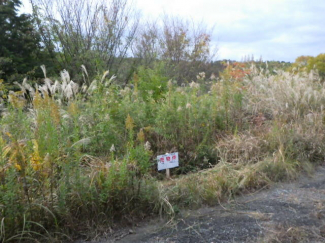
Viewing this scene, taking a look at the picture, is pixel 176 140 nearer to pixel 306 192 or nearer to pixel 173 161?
pixel 173 161

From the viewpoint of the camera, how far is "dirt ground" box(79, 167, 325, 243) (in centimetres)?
318

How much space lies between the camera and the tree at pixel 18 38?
11719 mm

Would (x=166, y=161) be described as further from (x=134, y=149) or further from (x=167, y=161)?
(x=134, y=149)

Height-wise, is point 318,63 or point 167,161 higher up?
point 318,63

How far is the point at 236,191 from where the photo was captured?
14.0 ft

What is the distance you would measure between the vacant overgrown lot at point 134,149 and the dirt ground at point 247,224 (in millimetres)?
170

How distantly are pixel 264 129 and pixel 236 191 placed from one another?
2225mm

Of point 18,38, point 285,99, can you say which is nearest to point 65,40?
point 18,38

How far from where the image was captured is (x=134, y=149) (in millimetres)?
3492

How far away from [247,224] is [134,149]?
1.35m

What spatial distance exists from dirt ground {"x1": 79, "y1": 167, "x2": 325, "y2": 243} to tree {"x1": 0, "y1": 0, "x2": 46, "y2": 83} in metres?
9.67

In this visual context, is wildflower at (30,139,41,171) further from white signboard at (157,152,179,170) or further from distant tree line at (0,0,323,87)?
distant tree line at (0,0,323,87)

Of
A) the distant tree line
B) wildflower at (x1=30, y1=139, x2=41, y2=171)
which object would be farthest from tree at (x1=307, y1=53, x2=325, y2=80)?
wildflower at (x1=30, y1=139, x2=41, y2=171)

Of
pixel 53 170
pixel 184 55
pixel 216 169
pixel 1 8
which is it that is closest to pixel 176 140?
pixel 216 169
